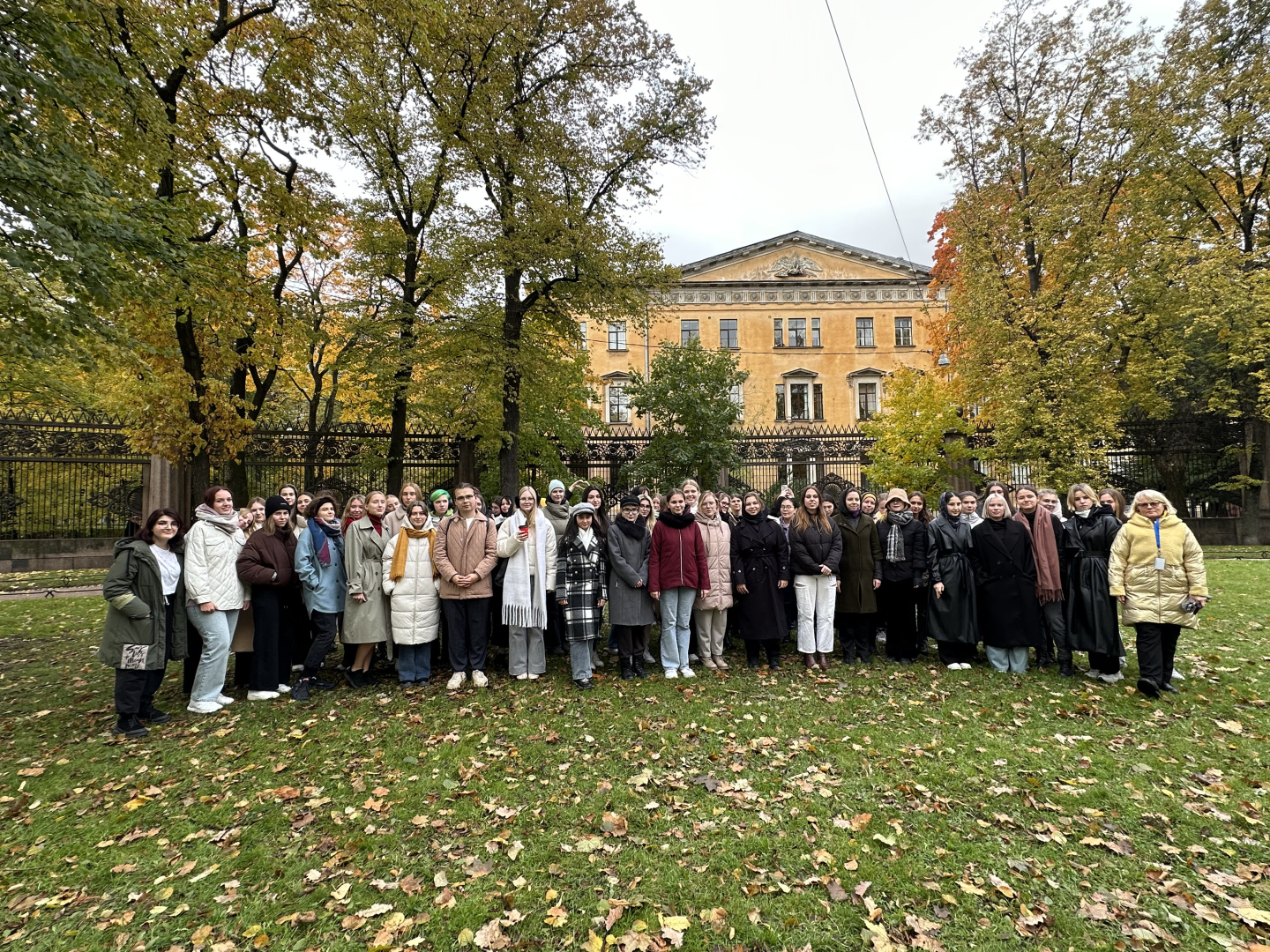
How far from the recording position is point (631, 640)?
704cm

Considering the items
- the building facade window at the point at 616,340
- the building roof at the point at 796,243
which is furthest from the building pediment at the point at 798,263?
the building facade window at the point at 616,340

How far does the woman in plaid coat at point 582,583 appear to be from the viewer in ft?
21.8

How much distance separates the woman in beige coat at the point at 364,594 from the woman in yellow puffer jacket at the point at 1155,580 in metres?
7.89

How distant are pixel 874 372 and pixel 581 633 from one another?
137 ft

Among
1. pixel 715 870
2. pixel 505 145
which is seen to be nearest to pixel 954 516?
pixel 715 870

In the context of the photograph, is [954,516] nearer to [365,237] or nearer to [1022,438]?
[1022,438]

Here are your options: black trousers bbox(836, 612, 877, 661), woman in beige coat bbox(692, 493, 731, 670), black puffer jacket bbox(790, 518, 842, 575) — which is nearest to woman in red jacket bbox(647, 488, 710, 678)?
woman in beige coat bbox(692, 493, 731, 670)

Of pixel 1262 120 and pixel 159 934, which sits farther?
pixel 1262 120

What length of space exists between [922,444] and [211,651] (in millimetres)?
Result: 17969

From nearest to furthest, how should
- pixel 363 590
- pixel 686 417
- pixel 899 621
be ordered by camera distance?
pixel 363 590
pixel 899 621
pixel 686 417

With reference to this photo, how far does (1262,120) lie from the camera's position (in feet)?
60.1

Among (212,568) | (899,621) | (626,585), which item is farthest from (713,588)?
(212,568)

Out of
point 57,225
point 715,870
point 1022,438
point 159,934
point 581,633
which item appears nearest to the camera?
point 159,934

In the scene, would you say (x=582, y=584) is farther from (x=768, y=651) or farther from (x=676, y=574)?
(x=768, y=651)
